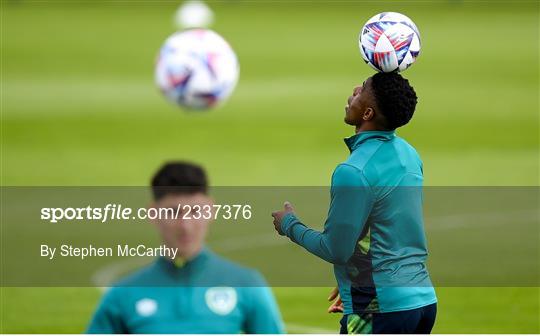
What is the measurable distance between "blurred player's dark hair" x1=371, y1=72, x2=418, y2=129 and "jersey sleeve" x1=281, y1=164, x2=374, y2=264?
470 millimetres

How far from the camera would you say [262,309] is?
19.0ft

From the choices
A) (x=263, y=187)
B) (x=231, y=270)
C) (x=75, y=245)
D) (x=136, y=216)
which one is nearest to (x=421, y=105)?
(x=263, y=187)

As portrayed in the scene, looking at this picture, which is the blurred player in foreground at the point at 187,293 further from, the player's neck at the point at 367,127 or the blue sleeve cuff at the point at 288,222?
the player's neck at the point at 367,127

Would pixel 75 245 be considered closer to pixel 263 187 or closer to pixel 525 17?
pixel 263 187

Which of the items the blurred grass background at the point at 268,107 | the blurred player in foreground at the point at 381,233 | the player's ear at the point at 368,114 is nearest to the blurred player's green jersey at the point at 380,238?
the blurred player in foreground at the point at 381,233

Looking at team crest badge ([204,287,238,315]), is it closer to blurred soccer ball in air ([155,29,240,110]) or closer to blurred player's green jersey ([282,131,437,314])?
blurred player's green jersey ([282,131,437,314])

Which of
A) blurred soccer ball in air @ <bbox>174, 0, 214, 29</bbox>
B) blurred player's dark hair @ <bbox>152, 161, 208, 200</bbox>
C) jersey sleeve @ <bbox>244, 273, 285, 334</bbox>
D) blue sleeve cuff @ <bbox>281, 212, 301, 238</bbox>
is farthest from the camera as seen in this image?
blurred soccer ball in air @ <bbox>174, 0, 214, 29</bbox>

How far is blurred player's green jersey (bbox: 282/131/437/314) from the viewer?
7230 mm

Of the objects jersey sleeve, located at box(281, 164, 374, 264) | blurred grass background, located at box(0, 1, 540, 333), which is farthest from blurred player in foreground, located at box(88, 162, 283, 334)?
blurred grass background, located at box(0, 1, 540, 333)

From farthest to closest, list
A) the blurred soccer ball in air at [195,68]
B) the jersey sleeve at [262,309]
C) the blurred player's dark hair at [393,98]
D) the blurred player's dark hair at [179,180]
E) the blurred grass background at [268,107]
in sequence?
the blurred grass background at [268,107], the blurred soccer ball in air at [195,68], the blurred player's dark hair at [393,98], the blurred player's dark hair at [179,180], the jersey sleeve at [262,309]

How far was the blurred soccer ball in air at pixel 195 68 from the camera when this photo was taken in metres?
8.61

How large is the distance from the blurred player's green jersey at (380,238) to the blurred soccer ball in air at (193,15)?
140 feet

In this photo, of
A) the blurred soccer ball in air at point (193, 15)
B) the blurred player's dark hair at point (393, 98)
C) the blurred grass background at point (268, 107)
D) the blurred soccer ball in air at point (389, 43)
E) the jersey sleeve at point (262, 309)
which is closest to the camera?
the jersey sleeve at point (262, 309)

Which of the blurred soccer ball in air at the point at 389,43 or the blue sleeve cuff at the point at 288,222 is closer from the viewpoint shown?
the blue sleeve cuff at the point at 288,222
